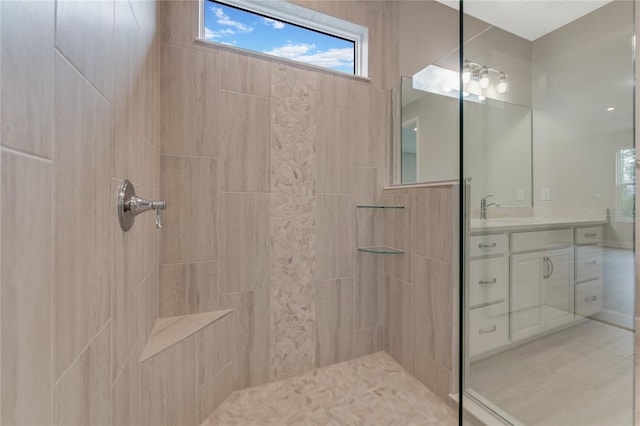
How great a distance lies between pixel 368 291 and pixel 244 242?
90 cm

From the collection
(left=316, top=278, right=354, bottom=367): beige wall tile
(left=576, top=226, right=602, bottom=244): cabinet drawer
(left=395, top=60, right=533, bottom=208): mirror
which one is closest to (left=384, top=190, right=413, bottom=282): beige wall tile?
(left=395, top=60, right=533, bottom=208): mirror

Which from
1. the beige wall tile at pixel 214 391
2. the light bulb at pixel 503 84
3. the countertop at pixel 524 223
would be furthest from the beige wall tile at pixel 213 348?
the light bulb at pixel 503 84

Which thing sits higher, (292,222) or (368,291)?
(292,222)

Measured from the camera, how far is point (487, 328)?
1.31m

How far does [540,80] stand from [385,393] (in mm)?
1840

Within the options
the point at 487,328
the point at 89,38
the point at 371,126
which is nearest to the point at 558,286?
the point at 487,328

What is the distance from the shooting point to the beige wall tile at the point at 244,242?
55.7 inches

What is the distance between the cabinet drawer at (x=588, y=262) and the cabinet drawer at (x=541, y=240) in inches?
2.9

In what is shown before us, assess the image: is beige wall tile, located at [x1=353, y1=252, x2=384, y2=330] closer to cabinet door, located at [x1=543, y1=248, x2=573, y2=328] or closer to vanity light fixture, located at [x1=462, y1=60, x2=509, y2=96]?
cabinet door, located at [x1=543, y1=248, x2=573, y2=328]

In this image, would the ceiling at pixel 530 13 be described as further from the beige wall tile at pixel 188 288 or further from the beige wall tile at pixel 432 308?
the beige wall tile at pixel 188 288

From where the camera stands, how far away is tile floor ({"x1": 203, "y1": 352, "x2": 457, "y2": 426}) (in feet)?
3.98

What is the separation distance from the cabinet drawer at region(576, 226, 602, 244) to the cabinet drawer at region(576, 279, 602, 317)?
0.21 metres

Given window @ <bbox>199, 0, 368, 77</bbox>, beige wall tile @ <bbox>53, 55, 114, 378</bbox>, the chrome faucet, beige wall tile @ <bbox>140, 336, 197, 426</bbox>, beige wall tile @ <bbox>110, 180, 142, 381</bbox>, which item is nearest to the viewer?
beige wall tile @ <bbox>53, 55, 114, 378</bbox>

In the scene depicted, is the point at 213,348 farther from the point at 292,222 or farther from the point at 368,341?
the point at 368,341
